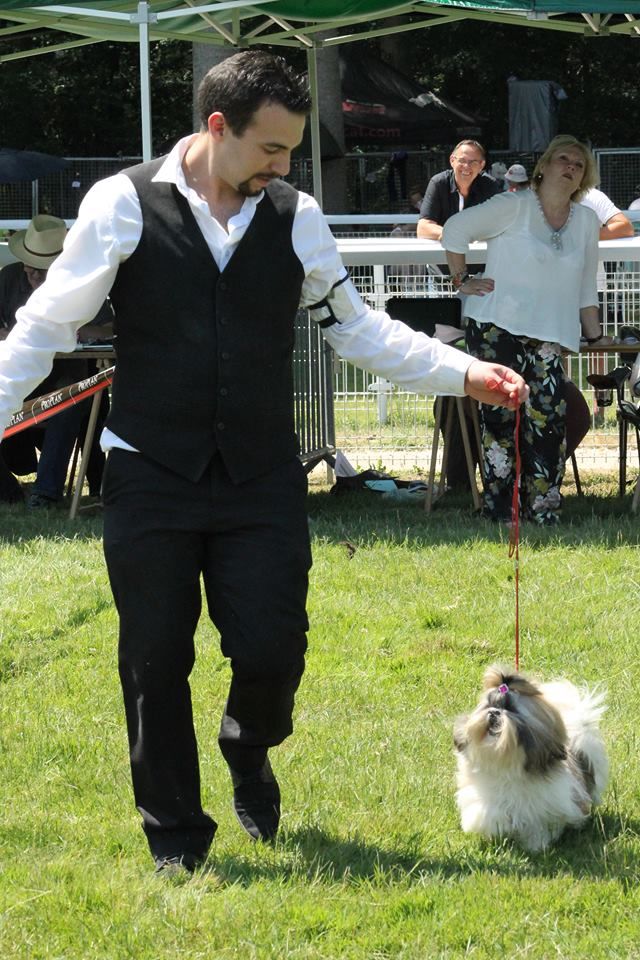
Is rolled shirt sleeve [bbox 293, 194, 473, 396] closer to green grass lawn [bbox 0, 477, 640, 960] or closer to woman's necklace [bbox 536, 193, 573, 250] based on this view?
green grass lawn [bbox 0, 477, 640, 960]

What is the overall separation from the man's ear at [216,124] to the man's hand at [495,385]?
897mm

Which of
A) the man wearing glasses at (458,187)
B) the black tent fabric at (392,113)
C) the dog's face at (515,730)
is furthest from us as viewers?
the black tent fabric at (392,113)

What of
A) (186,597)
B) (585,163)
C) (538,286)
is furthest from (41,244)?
(186,597)

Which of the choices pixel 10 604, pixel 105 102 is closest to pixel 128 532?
pixel 10 604

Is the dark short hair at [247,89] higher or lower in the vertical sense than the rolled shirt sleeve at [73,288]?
higher

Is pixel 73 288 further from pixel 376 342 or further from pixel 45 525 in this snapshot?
pixel 45 525

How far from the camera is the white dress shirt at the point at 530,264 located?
308 inches

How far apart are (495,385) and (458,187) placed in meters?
6.95

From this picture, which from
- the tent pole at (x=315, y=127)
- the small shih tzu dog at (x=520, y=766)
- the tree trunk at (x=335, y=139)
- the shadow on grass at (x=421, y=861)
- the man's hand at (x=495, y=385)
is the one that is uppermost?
the tree trunk at (x=335, y=139)

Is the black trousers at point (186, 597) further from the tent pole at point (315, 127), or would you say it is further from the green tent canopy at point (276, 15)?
the tent pole at point (315, 127)

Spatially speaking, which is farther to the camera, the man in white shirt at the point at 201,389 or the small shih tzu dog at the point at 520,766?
the small shih tzu dog at the point at 520,766

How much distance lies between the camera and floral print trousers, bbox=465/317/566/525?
26.1ft

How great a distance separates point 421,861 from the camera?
3.89 m

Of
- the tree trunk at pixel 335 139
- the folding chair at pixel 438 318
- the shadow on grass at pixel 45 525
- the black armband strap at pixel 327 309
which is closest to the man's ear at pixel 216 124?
the black armband strap at pixel 327 309
